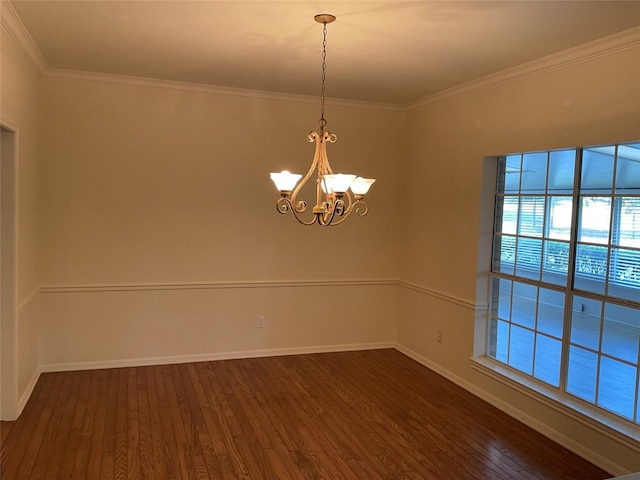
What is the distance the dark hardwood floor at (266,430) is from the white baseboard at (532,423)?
0.23 ft

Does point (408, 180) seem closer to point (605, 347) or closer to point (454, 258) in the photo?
point (454, 258)

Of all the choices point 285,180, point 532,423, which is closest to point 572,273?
point 532,423

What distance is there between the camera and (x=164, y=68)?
4.17 m

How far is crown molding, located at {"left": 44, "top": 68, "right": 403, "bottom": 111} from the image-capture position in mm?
4395

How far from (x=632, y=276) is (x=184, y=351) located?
151 inches

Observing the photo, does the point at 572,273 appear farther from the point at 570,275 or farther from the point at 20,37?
the point at 20,37

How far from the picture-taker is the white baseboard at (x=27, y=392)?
366 cm

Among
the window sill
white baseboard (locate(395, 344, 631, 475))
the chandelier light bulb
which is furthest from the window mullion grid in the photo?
the chandelier light bulb

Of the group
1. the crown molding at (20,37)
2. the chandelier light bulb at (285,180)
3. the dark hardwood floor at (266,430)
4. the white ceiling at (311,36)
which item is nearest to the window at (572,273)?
the dark hardwood floor at (266,430)

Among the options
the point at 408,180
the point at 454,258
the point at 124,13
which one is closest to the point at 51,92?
the point at 124,13

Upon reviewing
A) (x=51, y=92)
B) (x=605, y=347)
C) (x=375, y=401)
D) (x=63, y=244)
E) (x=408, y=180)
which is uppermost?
(x=51, y=92)

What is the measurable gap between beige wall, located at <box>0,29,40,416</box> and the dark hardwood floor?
13.5 inches

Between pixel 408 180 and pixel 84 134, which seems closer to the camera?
pixel 84 134

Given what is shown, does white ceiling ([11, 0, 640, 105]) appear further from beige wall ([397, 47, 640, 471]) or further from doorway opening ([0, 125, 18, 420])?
doorway opening ([0, 125, 18, 420])
